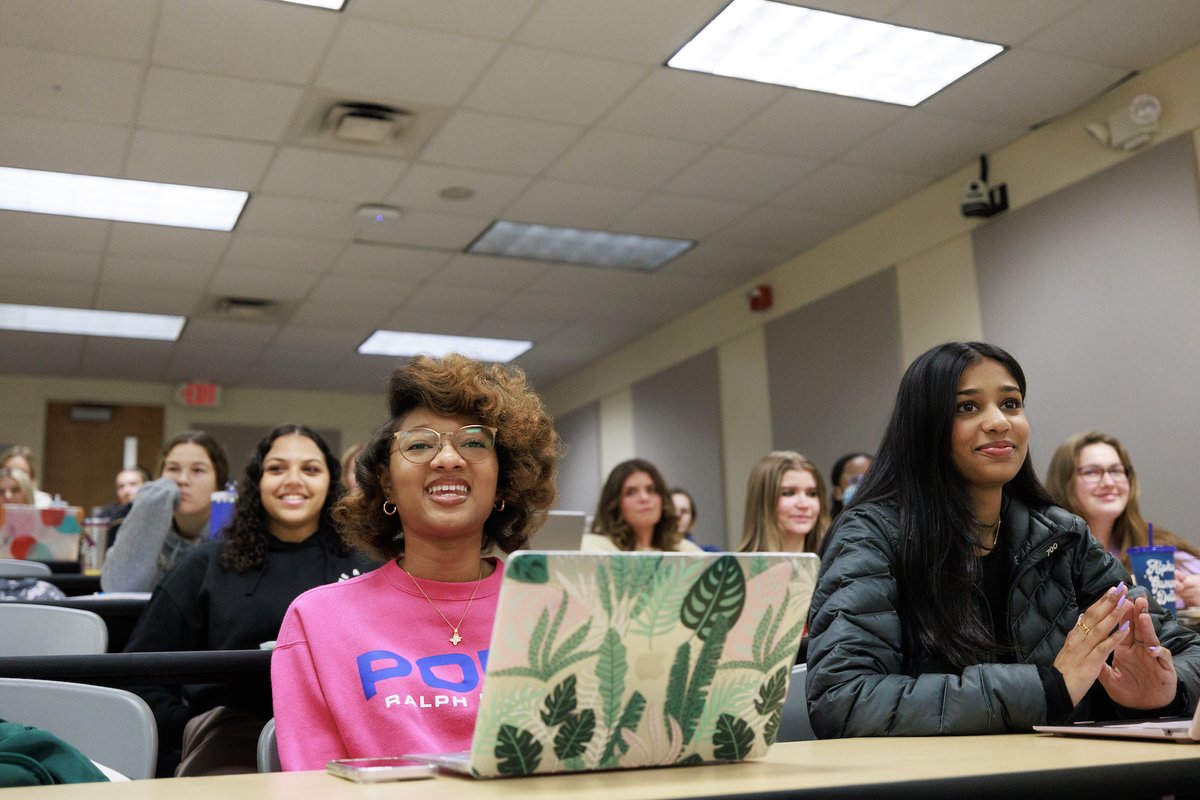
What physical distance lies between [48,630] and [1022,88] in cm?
413

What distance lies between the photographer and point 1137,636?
1.47m

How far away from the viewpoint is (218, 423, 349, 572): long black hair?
2.55 m

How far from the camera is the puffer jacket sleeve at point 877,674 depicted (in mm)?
1365

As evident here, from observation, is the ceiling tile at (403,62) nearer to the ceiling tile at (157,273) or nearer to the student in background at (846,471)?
the ceiling tile at (157,273)

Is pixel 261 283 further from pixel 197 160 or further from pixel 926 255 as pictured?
pixel 926 255

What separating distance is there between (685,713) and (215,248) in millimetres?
5833

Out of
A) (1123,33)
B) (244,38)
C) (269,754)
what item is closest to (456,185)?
(244,38)

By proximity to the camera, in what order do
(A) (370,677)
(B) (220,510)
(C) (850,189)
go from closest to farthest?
1. (A) (370,677)
2. (B) (220,510)
3. (C) (850,189)

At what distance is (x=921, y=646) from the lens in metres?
1.61


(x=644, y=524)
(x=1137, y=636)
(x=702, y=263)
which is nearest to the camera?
(x=1137, y=636)

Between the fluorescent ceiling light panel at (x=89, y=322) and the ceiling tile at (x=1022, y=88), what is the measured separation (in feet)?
17.7

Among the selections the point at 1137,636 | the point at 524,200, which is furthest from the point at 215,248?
the point at 1137,636

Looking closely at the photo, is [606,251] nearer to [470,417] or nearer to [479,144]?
[479,144]

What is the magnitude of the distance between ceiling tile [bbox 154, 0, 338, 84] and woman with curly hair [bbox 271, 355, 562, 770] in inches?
105
